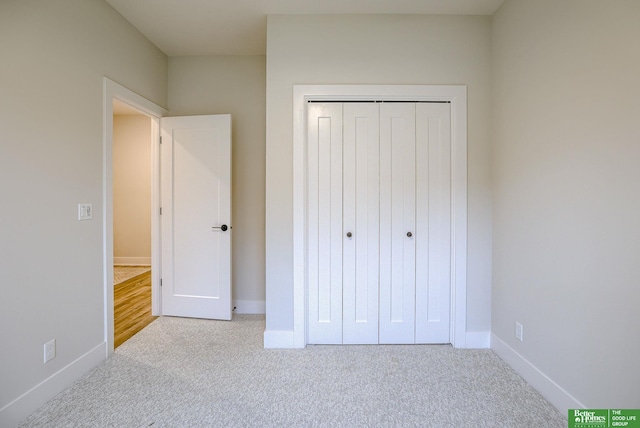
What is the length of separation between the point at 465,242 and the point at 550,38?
4.91ft

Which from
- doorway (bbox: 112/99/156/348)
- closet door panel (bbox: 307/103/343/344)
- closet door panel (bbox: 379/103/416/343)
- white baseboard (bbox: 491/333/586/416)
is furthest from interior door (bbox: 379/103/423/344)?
doorway (bbox: 112/99/156/348)

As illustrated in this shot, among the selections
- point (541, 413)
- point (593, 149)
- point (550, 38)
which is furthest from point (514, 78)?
point (541, 413)

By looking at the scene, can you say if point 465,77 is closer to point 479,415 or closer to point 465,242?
point 465,242

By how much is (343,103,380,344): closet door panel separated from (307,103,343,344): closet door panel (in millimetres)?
62

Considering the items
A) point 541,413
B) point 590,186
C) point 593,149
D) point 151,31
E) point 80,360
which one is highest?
point 151,31

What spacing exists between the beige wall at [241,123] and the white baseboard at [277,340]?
80 cm

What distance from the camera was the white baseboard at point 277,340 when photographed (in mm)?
2422

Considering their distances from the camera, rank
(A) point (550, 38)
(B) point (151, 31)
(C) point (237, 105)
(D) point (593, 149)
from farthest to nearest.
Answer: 1. (C) point (237, 105)
2. (B) point (151, 31)
3. (A) point (550, 38)
4. (D) point (593, 149)

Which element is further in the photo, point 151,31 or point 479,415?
point 151,31

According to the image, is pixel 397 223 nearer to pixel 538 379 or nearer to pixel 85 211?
pixel 538 379

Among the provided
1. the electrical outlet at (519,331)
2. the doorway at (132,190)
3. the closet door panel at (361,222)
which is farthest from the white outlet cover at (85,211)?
the doorway at (132,190)

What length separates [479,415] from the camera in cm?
164

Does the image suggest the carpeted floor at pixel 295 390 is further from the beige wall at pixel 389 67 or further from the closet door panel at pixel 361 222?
the beige wall at pixel 389 67

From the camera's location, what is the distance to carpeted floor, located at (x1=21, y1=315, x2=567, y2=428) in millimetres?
1622
